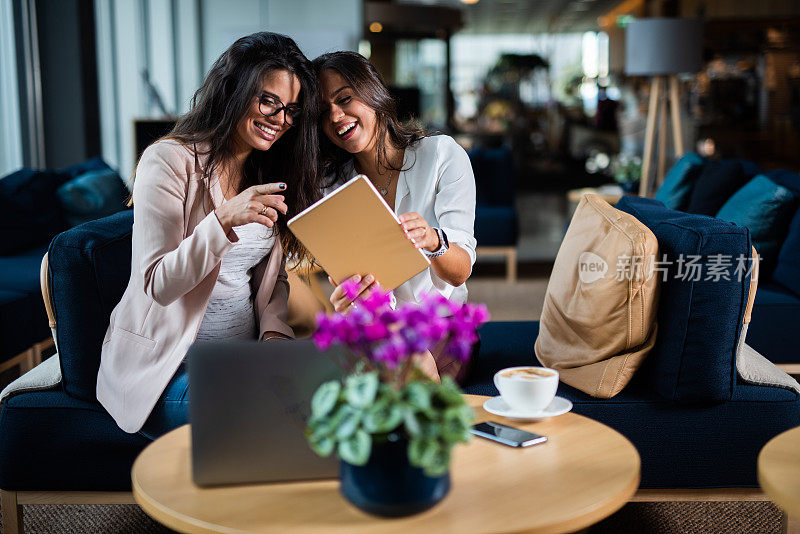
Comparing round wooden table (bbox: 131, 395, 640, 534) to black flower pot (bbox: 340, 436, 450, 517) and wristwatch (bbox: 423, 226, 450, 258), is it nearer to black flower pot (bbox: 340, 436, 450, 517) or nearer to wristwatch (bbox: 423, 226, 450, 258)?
black flower pot (bbox: 340, 436, 450, 517)

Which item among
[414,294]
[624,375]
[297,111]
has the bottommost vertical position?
[624,375]

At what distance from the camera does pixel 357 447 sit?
995 millimetres

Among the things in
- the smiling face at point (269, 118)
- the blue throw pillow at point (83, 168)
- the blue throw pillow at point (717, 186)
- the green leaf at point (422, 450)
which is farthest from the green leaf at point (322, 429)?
the blue throw pillow at point (83, 168)

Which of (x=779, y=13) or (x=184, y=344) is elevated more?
(x=779, y=13)

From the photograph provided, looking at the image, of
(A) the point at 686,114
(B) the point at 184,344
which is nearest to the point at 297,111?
(B) the point at 184,344

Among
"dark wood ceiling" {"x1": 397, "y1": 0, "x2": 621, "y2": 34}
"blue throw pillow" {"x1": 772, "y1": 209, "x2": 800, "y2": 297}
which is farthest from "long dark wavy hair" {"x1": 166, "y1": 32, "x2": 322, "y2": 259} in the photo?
"dark wood ceiling" {"x1": 397, "y1": 0, "x2": 621, "y2": 34}

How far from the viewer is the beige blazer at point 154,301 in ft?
5.83

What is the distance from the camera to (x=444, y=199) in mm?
2184

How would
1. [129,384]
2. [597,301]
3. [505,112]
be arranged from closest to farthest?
[129,384] < [597,301] < [505,112]

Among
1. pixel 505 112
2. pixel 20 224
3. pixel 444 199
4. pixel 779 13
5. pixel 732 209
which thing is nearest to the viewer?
pixel 444 199

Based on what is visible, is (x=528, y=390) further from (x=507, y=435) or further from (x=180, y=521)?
(x=180, y=521)

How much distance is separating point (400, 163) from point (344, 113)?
0.26 m

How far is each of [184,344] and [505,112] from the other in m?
11.8

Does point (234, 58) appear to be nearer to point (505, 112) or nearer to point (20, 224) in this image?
point (20, 224)
